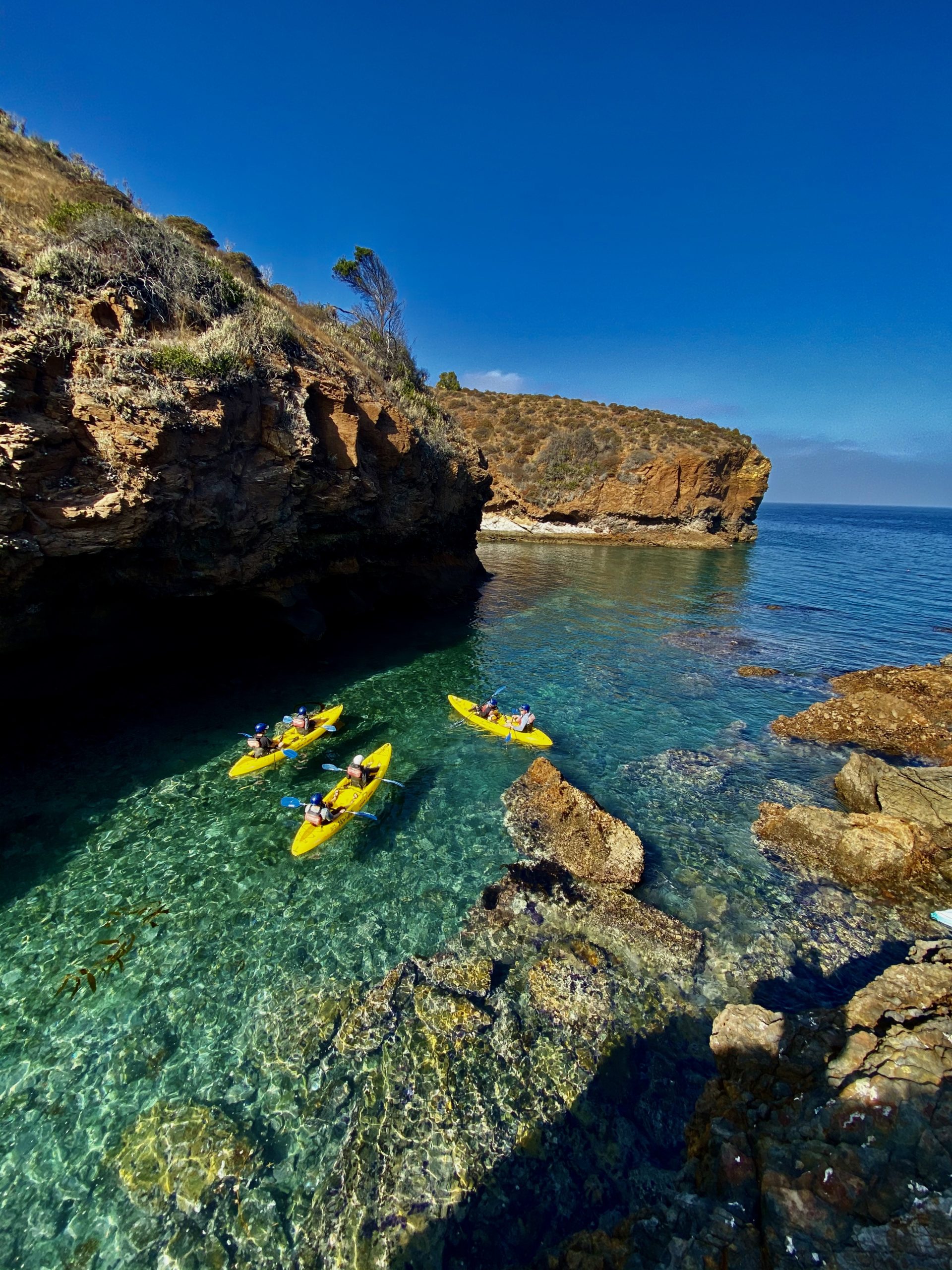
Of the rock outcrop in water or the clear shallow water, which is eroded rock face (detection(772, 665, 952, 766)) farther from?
the rock outcrop in water

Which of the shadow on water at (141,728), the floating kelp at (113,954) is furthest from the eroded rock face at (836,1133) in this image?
the shadow on water at (141,728)

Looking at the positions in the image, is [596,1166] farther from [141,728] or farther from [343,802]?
[141,728]

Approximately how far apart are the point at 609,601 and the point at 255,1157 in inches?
1176

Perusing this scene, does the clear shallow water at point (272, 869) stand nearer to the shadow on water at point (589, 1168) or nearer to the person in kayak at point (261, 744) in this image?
the person in kayak at point (261, 744)

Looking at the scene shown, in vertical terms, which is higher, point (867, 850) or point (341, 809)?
point (867, 850)

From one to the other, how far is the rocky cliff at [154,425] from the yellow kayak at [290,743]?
506 centimetres

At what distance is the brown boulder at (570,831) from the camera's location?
31.8 ft

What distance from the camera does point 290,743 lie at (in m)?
13.4

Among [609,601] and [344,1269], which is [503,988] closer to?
[344,1269]

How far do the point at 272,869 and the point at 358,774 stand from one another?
2.61 metres

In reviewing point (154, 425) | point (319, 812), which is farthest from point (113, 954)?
point (154, 425)

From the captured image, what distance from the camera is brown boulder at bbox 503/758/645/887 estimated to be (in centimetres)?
970

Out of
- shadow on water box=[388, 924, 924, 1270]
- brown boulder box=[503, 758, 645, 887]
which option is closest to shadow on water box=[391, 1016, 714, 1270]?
shadow on water box=[388, 924, 924, 1270]

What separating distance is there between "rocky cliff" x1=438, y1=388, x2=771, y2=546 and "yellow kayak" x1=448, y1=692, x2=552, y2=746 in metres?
49.1
